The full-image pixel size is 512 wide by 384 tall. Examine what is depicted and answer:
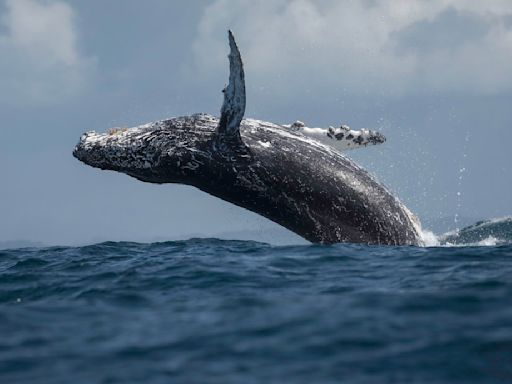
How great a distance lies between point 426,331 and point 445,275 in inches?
132

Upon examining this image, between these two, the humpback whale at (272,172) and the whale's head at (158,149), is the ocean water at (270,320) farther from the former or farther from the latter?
the whale's head at (158,149)

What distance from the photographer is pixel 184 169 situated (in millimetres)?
16688

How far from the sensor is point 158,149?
672 inches

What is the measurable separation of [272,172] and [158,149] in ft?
9.82

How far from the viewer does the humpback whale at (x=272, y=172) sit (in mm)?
16297

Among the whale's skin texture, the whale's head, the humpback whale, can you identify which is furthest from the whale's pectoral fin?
the whale's head

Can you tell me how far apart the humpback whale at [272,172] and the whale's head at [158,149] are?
0.03 meters

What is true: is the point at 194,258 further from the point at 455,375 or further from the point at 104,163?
the point at 455,375

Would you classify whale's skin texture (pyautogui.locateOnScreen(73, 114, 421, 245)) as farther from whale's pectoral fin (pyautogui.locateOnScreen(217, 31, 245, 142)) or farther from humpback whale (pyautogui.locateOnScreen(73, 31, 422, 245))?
whale's pectoral fin (pyautogui.locateOnScreen(217, 31, 245, 142))

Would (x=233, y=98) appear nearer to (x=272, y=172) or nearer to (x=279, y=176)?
(x=272, y=172)

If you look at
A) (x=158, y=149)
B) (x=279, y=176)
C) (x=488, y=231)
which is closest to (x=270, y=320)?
(x=279, y=176)

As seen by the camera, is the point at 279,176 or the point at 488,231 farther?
the point at 488,231

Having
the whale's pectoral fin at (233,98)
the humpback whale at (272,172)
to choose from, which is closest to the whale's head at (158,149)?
the humpback whale at (272,172)

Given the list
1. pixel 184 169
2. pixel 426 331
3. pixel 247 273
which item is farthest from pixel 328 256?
pixel 426 331
